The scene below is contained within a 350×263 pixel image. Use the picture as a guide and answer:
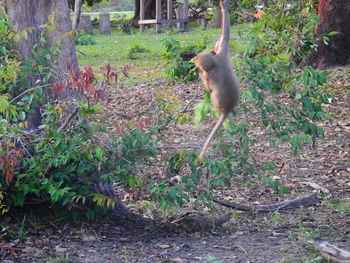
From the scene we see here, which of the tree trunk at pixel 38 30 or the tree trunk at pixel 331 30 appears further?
the tree trunk at pixel 331 30

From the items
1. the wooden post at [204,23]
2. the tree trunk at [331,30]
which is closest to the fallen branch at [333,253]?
the tree trunk at [331,30]

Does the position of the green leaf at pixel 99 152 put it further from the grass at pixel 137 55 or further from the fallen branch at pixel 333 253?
the grass at pixel 137 55

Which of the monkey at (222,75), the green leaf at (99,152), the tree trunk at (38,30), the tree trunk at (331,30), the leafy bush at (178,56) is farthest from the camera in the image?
the tree trunk at (331,30)

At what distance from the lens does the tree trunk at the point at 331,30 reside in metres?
10.2

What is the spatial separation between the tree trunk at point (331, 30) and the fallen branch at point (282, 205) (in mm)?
4648

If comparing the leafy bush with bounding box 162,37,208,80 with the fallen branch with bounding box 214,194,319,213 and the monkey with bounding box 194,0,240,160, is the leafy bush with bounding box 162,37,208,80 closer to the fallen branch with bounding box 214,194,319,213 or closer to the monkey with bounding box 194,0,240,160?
the fallen branch with bounding box 214,194,319,213

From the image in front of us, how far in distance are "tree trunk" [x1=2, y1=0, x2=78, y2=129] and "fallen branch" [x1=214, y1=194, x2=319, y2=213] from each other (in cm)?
180

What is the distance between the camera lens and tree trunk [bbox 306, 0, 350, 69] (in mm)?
10188

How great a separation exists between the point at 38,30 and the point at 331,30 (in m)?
6.31

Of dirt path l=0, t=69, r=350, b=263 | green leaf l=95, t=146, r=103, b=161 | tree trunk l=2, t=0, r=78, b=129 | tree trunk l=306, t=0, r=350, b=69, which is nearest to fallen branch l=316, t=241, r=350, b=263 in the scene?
dirt path l=0, t=69, r=350, b=263

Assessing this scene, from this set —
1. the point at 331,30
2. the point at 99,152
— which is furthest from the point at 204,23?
the point at 99,152

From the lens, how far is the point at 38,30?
527 centimetres

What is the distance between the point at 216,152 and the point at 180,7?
2163cm

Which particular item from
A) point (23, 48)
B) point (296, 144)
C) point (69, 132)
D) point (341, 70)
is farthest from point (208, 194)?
point (341, 70)
